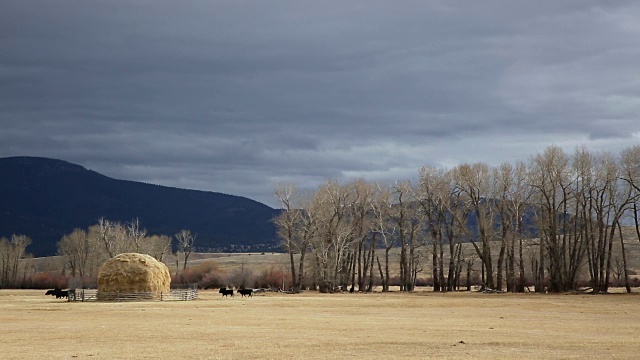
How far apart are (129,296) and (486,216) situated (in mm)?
48889

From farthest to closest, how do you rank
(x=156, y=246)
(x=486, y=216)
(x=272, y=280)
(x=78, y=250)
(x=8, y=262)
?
1. (x=78, y=250)
2. (x=156, y=246)
3. (x=8, y=262)
4. (x=272, y=280)
5. (x=486, y=216)

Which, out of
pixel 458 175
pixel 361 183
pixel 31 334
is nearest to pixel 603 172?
pixel 458 175

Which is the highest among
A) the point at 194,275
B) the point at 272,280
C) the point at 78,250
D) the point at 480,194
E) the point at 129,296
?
the point at 480,194

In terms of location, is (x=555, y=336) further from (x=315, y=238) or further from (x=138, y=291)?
(x=315, y=238)

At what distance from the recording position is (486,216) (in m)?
100

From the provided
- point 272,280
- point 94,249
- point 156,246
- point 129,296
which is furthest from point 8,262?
point 129,296

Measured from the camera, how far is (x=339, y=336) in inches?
1375

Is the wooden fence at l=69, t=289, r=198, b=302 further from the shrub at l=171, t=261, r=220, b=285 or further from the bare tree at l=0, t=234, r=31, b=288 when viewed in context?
the bare tree at l=0, t=234, r=31, b=288

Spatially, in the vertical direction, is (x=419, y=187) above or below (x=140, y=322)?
above

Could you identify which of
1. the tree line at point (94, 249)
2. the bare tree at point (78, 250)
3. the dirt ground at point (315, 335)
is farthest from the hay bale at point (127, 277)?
the bare tree at point (78, 250)

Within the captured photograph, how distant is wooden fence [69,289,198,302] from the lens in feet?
245

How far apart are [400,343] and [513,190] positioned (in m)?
70.5

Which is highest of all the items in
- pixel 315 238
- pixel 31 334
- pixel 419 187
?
pixel 419 187

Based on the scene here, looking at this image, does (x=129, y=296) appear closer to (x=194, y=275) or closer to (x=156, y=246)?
(x=194, y=275)
